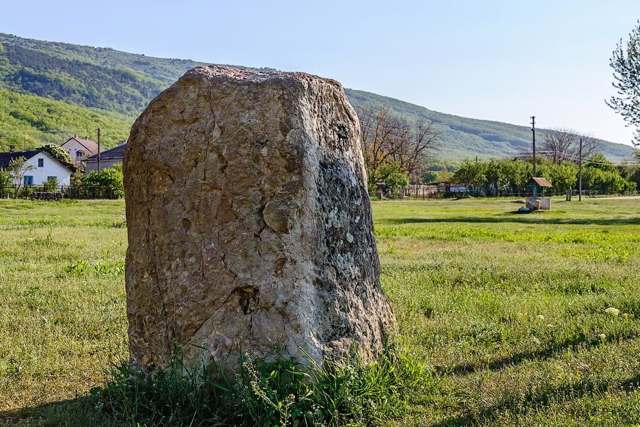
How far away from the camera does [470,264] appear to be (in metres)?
13.3

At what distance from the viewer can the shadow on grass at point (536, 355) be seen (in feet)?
20.0

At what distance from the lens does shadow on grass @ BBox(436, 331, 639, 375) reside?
20.0 feet

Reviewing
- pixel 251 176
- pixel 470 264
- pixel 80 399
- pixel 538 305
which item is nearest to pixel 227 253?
pixel 251 176

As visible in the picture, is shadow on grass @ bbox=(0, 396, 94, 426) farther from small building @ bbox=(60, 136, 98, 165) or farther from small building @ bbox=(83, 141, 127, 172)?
small building @ bbox=(60, 136, 98, 165)

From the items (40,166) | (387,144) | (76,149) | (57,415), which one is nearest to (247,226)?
(57,415)

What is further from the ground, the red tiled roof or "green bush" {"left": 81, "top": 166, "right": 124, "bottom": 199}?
the red tiled roof

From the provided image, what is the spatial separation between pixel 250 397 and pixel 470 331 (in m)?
3.77

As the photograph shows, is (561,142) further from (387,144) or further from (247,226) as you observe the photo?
(247,226)

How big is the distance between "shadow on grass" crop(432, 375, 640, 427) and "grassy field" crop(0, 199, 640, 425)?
1cm

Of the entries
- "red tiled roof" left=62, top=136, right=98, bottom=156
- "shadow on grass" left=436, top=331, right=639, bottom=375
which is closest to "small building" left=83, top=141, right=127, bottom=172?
"red tiled roof" left=62, top=136, right=98, bottom=156

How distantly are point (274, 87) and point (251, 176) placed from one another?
77cm

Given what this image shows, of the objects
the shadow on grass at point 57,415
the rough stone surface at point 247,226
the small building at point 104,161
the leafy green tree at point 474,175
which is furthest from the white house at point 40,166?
the rough stone surface at point 247,226

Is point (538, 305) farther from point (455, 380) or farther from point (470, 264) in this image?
point (470, 264)

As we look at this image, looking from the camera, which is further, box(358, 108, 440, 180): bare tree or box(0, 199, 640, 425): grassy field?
box(358, 108, 440, 180): bare tree
